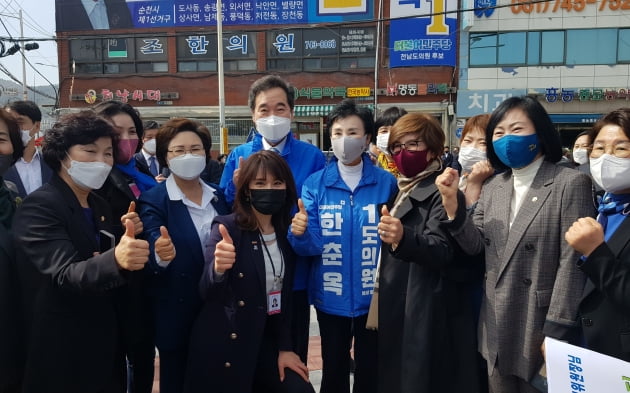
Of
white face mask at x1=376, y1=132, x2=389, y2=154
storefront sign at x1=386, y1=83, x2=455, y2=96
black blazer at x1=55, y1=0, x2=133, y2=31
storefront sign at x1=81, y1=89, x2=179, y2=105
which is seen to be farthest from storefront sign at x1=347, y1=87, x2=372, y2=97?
white face mask at x1=376, y1=132, x2=389, y2=154

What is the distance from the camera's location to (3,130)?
233cm

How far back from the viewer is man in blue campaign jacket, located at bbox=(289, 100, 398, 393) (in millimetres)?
2533

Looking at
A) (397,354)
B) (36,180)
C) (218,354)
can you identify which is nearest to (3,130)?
(36,180)

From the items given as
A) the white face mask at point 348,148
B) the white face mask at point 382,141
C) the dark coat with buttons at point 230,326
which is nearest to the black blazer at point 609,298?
the white face mask at point 348,148

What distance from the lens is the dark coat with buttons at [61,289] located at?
6.03 ft

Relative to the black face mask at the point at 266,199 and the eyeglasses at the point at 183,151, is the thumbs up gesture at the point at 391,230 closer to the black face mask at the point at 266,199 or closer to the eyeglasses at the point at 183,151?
the black face mask at the point at 266,199

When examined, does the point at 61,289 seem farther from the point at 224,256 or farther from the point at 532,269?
the point at 532,269

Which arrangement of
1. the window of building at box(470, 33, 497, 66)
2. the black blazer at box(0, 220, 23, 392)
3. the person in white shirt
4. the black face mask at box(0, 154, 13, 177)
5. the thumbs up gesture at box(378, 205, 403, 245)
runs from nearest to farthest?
the black blazer at box(0, 220, 23, 392)
the thumbs up gesture at box(378, 205, 403, 245)
the black face mask at box(0, 154, 13, 177)
the person in white shirt
the window of building at box(470, 33, 497, 66)

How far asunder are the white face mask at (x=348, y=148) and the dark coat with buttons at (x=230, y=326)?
89 cm

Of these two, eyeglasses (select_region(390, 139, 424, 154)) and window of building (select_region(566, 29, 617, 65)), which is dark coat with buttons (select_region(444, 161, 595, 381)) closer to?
eyeglasses (select_region(390, 139, 424, 154))

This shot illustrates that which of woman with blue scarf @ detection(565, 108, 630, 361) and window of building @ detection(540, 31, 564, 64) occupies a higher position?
window of building @ detection(540, 31, 564, 64)

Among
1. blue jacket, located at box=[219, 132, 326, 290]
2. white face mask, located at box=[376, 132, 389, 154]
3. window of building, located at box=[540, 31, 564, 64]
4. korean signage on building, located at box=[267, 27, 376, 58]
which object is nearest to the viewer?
blue jacket, located at box=[219, 132, 326, 290]

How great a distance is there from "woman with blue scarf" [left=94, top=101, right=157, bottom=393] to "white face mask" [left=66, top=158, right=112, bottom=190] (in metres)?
0.21

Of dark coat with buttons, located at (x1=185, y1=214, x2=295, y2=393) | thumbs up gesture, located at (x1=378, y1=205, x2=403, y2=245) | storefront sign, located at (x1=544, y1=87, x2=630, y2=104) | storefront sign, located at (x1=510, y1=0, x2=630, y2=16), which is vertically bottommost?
dark coat with buttons, located at (x1=185, y1=214, x2=295, y2=393)
